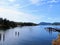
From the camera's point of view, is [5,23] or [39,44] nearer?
[39,44]

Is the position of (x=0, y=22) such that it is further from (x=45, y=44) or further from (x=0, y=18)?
(x=45, y=44)

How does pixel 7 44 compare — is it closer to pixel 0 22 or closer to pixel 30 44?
pixel 30 44

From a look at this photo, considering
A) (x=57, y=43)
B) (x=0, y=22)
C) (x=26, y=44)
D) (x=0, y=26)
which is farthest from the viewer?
(x=0, y=22)

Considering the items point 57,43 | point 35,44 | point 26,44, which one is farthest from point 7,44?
point 57,43

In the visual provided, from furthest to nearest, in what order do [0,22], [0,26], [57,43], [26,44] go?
[0,22]
[0,26]
[26,44]
[57,43]

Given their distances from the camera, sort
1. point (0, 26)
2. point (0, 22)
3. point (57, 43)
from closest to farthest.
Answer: point (57, 43) → point (0, 26) → point (0, 22)

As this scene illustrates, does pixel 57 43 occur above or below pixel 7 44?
above

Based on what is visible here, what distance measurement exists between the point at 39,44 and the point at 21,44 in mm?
5608

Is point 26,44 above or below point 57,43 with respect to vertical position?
below

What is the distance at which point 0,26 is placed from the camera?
121 m

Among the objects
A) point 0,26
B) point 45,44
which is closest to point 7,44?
point 45,44

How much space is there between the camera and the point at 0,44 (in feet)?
136

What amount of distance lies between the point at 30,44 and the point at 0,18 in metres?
97.6

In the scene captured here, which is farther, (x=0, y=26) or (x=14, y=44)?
(x=0, y=26)
